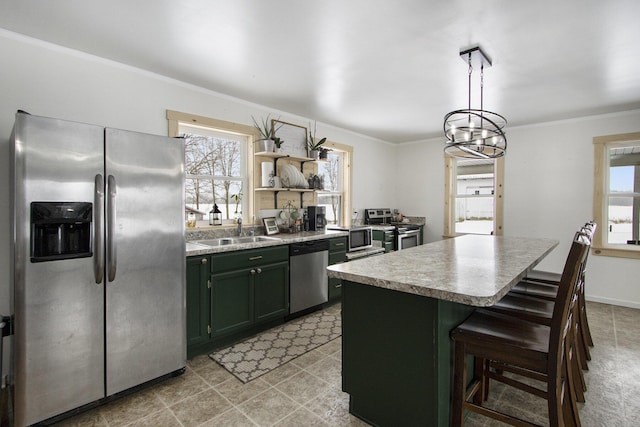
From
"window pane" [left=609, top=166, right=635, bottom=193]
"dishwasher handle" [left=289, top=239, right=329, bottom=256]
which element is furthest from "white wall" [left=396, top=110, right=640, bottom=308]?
"dishwasher handle" [left=289, top=239, right=329, bottom=256]

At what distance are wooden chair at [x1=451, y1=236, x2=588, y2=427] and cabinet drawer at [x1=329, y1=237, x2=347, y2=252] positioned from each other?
217 centimetres

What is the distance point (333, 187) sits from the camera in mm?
5133

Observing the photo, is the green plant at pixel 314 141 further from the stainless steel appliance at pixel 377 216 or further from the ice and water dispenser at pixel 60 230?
the ice and water dispenser at pixel 60 230

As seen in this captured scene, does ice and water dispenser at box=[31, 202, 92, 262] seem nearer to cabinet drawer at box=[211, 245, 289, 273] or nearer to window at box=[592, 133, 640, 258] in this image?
cabinet drawer at box=[211, 245, 289, 273]

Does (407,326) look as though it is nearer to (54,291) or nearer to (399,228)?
(54,291)

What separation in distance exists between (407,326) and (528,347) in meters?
0.53

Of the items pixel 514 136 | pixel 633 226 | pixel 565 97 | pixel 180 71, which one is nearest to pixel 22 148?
pixel 180 71

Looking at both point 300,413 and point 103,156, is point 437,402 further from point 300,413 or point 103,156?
point 103,156

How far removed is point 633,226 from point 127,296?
18.7 ft

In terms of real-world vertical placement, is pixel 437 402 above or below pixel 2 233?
below

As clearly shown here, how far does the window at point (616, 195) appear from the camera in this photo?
418cm

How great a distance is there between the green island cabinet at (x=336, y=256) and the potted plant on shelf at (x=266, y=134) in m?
1.31

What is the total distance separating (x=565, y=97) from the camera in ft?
11.7

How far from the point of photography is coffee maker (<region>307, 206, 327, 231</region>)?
430cm
